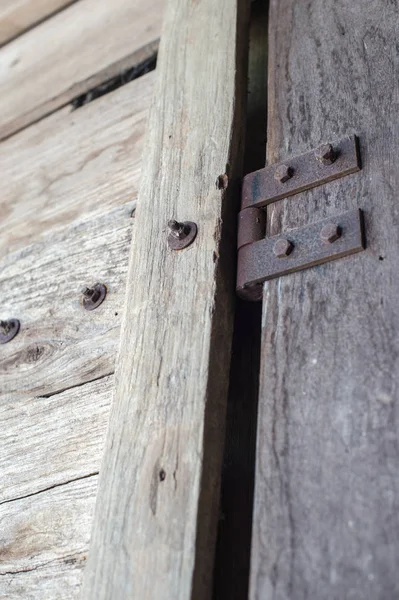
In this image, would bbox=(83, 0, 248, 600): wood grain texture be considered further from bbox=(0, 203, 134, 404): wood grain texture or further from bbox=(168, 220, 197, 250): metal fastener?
bbox=(0, 203, 134, 404): wood grain texture

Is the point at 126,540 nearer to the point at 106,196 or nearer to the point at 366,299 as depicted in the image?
the point at 366,299

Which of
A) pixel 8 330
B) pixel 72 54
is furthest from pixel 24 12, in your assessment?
pixel 8 330

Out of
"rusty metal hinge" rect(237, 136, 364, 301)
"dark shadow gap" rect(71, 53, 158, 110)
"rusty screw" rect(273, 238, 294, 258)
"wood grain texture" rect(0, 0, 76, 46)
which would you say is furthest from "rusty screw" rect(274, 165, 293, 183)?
"wood grain texture" rect(0, 0, 76, 46)

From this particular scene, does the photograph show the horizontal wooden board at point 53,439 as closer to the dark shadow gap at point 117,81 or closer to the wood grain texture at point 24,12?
the dark shadow gap at point 117,81

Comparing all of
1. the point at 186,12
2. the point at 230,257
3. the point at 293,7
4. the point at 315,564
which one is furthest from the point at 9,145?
the point at 315,564

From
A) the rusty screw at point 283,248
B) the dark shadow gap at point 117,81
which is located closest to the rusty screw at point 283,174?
the rusty screw at point 283,248

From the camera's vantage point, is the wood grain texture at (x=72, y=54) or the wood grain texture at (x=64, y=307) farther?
the wood grain texture at (x=72, y=54)

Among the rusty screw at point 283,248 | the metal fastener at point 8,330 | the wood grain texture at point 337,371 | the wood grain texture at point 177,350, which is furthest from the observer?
the metal fastener at point 8,330
